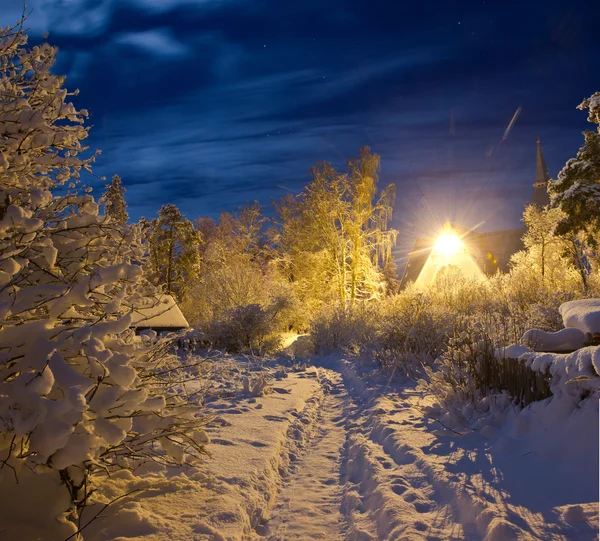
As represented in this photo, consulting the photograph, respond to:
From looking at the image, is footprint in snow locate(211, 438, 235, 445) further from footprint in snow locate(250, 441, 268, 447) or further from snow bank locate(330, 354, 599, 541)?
snow bank locate(330, 354, 599, 541)

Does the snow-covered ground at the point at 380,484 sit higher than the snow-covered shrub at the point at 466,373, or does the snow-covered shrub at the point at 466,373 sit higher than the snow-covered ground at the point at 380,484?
the snow-covered shrub at the point at 466,373

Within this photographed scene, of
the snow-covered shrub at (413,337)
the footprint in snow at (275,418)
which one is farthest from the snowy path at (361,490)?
the snow-covered shrub at (413,337)

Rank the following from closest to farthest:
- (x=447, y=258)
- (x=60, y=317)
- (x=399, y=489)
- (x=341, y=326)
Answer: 1. (x=60, y=317)
2. (x=399, y=489)
3. (x=341, y=326)
4. (x=447, y=258)

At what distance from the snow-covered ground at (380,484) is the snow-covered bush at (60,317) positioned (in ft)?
1.44

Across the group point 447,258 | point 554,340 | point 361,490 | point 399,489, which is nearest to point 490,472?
point 399,489

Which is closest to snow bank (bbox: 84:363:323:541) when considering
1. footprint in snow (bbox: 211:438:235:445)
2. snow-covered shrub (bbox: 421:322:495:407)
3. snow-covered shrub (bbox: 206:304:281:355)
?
footprint in snow (bbox: 211:438:235:445)

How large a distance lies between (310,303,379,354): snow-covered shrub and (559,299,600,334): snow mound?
813 cm

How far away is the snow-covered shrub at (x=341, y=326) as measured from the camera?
14766mm

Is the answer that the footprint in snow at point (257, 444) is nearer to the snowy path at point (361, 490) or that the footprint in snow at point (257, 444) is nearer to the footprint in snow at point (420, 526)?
the snowy path at point (361, 490)

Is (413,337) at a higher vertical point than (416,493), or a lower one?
higher

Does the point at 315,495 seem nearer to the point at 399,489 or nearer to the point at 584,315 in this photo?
the point at 399,489

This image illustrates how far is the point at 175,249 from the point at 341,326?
65.4 ft

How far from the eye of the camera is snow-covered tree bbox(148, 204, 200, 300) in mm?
30875

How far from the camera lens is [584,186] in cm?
1487
